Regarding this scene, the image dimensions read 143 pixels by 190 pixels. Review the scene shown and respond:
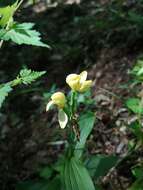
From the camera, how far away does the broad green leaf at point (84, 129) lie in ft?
5.72

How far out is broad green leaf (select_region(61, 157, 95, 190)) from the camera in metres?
1.64

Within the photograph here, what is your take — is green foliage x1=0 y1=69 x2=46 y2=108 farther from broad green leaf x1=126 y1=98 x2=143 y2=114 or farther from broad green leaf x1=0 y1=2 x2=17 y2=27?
broad green leaf x1=126 y1=98 x2=143 y2=114

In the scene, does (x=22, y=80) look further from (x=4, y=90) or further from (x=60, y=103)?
(x=60, y=103)

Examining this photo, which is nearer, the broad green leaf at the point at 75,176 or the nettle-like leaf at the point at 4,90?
the nettle-like leaf at the point at 4,90

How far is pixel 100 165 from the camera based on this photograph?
6.01 ft

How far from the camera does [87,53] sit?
3.28m

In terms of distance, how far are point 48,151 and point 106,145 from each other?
0.35m

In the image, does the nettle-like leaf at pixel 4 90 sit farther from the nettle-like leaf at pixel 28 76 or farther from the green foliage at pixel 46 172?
the green foliage at pixel 46 172

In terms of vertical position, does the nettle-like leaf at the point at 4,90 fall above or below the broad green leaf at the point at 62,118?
above

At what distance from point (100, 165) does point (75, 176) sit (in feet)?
0.65

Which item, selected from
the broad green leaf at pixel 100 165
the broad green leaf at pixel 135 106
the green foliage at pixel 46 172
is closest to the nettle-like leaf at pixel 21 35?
the broad green leaf at pixel 100 165

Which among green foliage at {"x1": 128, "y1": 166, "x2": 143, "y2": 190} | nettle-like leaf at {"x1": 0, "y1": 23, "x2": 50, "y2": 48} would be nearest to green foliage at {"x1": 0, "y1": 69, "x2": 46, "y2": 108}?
nettle-like leaf at {"x1": 0, "y1": 23, "x2": 50, "y2": 48}

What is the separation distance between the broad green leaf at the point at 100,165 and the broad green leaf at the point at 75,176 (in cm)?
15

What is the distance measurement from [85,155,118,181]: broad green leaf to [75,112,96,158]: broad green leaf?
0.14 m
